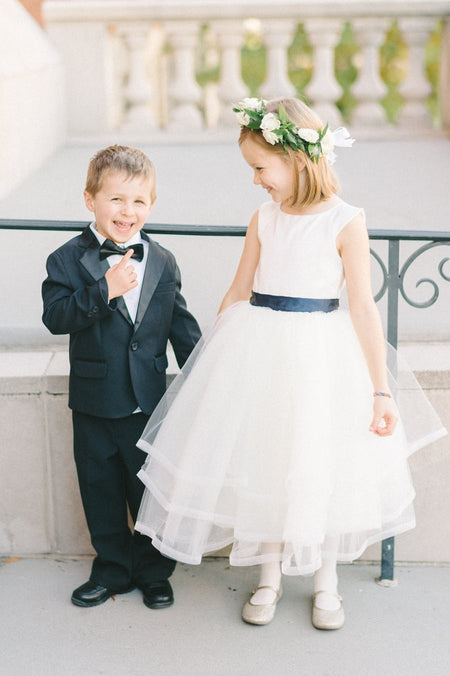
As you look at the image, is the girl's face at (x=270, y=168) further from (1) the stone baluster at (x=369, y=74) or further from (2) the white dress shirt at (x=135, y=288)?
(1) the stone baluster at (x=369, y=74)

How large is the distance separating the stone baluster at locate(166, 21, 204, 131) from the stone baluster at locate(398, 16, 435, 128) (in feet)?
5.34

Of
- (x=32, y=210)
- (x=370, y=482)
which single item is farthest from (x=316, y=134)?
(x=32, y=210)

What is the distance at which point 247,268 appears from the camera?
3.03m

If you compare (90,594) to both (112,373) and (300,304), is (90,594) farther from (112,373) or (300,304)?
(300,304)

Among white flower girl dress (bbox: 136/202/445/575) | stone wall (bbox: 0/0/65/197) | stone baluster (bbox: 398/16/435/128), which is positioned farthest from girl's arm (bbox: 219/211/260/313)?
stone baluster (bbox: 398/16/435/128)

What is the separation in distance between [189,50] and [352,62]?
10.1 meters

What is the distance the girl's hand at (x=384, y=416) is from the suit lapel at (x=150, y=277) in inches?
33.8

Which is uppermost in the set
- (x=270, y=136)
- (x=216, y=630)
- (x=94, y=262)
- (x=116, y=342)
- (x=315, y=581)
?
(x=270, y=136)

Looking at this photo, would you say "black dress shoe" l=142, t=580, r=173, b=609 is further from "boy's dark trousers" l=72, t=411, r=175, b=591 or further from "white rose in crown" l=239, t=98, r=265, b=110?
"white rose in crown" l=239, t=98, r=265, b=110

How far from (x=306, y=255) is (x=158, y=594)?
4.48ft

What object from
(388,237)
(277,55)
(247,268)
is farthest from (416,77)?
(247,268)

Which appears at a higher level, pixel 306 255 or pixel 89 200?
pixel 89 200

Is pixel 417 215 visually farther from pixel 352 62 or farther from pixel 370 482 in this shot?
pixel 352 62

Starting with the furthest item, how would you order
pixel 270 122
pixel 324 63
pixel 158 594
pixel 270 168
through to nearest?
1. pixel 324 63
2. pixel 158 594
3. pixel 270 168
4. pixel 270 122
